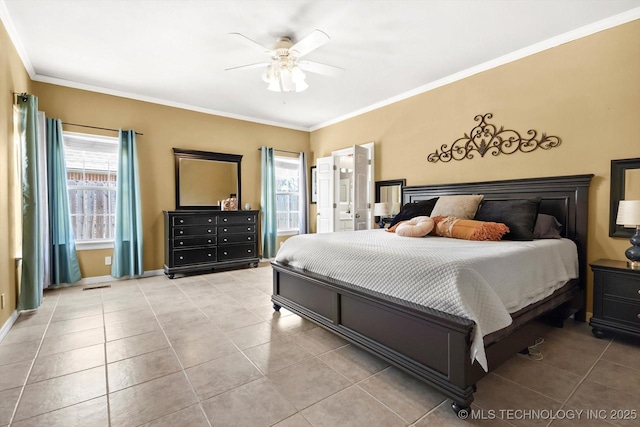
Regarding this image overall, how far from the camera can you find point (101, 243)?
4.44m

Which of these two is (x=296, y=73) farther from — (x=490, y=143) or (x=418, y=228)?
(x=490, y=143)

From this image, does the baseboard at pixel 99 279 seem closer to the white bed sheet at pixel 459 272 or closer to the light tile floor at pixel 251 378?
the light tile floor at pixel 251 378

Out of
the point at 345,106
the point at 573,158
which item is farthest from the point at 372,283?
the point at 345,106

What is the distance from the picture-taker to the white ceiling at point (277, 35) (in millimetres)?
2584

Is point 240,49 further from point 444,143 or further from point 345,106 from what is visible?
point 444,143

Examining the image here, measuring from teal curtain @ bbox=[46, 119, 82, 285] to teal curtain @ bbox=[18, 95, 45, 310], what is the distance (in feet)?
2.86

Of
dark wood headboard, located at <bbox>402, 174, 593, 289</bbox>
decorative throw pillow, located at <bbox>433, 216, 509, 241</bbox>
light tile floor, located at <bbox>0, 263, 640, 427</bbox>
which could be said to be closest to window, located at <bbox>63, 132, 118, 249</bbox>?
light tile floor, located at <bbox>0, 263, 640, 427</bbox>

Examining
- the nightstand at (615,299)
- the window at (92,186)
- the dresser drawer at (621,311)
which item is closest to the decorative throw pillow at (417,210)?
the nightstand at (615,299)

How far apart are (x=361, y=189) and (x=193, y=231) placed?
2765 millimetres

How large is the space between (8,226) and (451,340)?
384cm

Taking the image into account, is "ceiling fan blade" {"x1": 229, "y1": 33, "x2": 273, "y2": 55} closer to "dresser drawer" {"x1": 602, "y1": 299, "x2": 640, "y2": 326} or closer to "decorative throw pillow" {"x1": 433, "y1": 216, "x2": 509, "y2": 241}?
"decorative throw pillow" {"x1": 433, "y1": 216, "x2": 509, "y2": 241}

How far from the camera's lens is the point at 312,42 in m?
2.63

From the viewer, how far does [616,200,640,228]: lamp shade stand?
7.71 ft

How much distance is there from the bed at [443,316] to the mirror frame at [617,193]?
177mm
